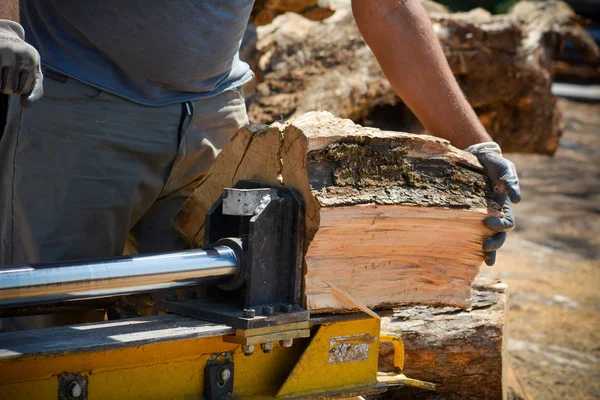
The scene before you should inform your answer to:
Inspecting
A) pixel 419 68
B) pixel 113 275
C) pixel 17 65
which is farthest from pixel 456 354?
pixel 17 65

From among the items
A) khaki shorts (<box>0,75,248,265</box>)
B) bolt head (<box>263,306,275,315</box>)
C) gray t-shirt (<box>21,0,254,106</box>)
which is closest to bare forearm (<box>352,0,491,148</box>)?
gray t-shirt (<box>21,0,254,106</box>)

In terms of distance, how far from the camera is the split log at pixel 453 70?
169 inches

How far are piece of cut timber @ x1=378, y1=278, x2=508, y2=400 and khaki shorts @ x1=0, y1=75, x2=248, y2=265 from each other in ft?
3.10

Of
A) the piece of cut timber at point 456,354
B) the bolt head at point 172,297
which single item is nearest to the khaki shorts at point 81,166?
the bolt head at point 172,297

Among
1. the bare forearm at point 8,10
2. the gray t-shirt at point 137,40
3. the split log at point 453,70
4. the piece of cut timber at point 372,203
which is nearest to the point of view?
the bare forearm at point 8,10

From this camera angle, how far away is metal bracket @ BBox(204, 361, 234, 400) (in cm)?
164

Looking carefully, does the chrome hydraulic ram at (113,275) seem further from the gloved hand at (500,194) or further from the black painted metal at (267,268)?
the gloved hand at (500,194)

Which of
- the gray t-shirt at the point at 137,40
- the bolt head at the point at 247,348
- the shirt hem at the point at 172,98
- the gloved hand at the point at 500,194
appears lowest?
the bolt head at the point at 247,348

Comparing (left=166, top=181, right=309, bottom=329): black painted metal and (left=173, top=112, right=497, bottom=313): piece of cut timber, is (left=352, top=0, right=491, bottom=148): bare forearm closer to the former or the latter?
(left=173, top=112, right=497, bottom=313): piece of cut timber

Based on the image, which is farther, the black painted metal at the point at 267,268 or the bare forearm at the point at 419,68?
the bare forearm at the point at 419,68

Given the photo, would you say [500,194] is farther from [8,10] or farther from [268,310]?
[8,10]

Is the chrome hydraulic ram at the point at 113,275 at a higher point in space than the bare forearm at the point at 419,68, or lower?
lower

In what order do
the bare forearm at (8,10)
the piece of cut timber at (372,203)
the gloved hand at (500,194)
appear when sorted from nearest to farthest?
1. the bare forearm at (8,10)
2. the piece of cut timber at (372,203)
3. the gloved hand at (500,194)

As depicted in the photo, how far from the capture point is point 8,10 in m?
1.59
